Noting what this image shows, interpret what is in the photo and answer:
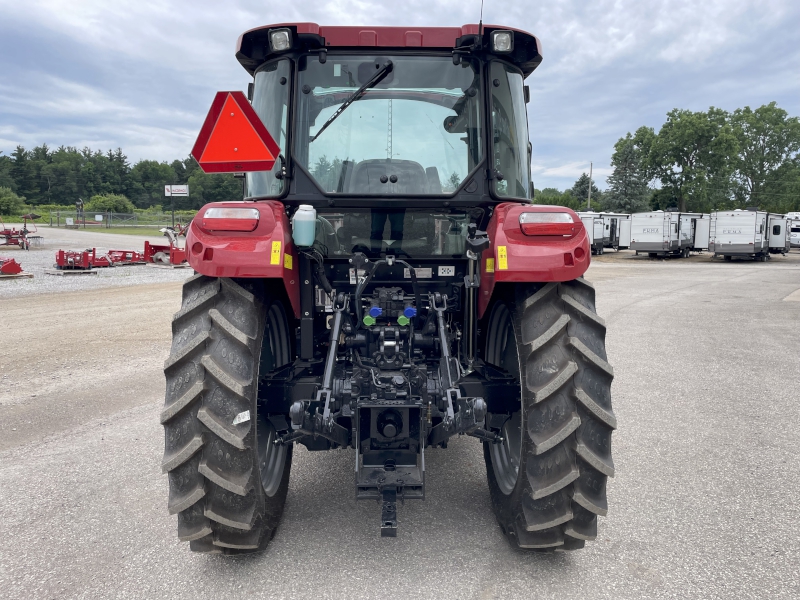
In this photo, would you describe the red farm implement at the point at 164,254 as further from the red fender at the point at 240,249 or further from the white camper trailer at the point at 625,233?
the white camper trailer at the point at 625,233

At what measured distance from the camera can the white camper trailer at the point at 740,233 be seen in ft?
100

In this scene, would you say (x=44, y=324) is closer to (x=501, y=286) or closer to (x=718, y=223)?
(x=501, y=286)

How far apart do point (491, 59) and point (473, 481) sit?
8.55 ft

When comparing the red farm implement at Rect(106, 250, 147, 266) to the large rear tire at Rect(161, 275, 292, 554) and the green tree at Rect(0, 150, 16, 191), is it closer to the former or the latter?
the large rear tire at Rect(161, 275, 292, 554)

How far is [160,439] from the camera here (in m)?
4.59

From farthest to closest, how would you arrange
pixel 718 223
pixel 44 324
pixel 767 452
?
pixel 718 223
pixel 44 324
pixel 767 452

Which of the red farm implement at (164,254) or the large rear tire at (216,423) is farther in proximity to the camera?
the red farm implement at (164,254)

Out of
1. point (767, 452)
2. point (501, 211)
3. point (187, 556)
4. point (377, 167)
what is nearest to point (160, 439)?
point (187, 556)

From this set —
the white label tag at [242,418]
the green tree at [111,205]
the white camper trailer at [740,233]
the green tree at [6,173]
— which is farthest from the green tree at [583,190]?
the green tree at [6,173]

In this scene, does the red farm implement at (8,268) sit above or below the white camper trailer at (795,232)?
below

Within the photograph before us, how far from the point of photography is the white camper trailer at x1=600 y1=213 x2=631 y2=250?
36969 millimetres

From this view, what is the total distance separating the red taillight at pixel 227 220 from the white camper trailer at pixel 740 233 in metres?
33.6

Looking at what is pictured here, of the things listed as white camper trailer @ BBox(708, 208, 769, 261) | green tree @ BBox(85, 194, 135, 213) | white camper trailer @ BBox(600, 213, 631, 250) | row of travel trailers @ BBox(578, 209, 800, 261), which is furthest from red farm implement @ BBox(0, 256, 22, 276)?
green tree @ BBox(85, 194, 135, 213)

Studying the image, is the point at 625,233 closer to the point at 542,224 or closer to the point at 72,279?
the point at 72,279
